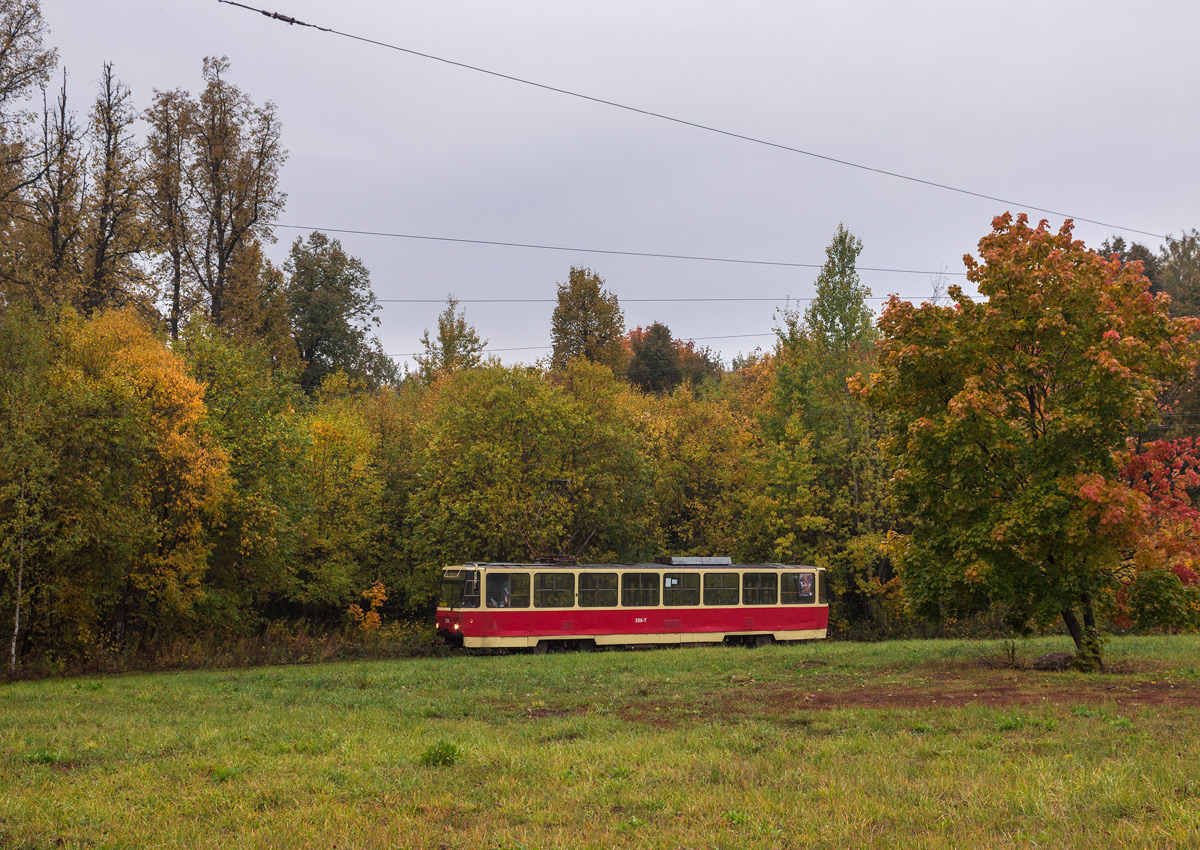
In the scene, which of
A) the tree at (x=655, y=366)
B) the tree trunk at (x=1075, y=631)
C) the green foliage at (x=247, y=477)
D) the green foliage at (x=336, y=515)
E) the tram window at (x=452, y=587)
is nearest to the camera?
the tree trunk at (x=1075, y=631)

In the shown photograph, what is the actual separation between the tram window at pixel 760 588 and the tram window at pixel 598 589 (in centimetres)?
515

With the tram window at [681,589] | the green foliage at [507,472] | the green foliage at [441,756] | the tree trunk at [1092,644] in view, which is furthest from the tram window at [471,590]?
the green foliage at [441,756]

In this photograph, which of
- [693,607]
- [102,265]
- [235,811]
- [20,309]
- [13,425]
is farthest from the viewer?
[102,265]

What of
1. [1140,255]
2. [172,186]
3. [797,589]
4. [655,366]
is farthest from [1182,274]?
[172,186]

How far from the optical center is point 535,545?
38.6m

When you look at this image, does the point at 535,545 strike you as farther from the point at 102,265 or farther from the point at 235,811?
the point at 235,811

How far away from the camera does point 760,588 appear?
3388 centimetres

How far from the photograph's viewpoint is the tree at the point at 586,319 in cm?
6256

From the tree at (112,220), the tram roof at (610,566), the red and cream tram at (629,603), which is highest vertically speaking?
the tree at (112,220)

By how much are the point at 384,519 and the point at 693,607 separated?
52.5 feet

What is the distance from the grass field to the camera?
736 cm

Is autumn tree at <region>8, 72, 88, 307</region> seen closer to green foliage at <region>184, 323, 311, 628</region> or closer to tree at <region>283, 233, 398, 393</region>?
green foliage at <region>184, 323, 311, 628</region>

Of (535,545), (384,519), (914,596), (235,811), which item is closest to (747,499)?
(535,545)

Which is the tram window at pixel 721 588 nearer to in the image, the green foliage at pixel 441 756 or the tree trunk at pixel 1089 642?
the tree trunk at pixel 1089 642
